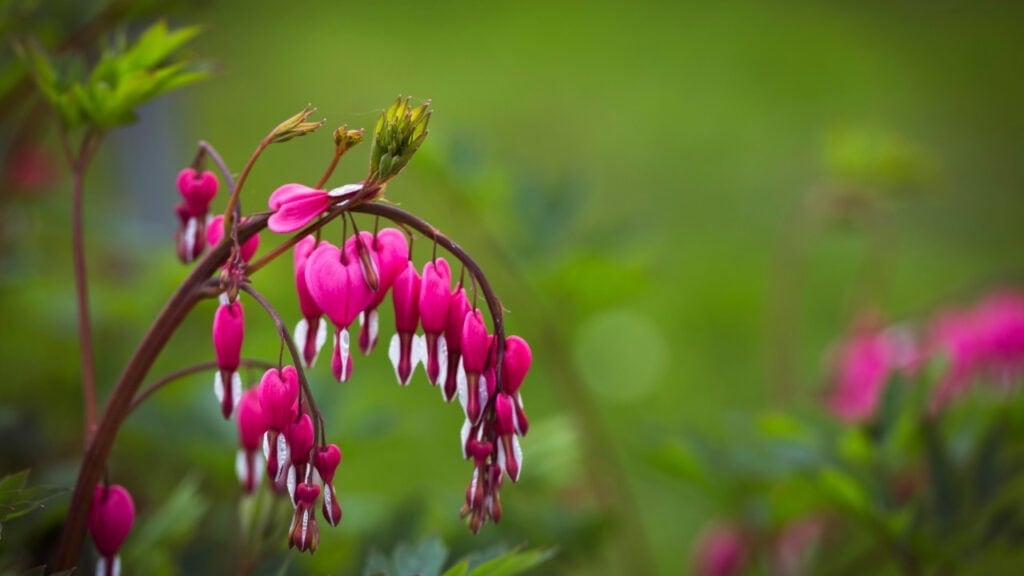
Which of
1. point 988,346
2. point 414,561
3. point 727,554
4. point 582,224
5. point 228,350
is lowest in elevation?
point 727,554

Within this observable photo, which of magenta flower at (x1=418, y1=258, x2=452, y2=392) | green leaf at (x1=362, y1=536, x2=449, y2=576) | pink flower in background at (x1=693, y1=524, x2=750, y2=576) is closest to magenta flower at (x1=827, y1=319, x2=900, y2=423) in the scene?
pink flower in background at (x1=693, y1=524, x2=750, y2=576)

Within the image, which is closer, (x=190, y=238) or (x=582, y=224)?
(x=190, y=238)

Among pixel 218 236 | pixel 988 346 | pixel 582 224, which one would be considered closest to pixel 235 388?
pixel 218 236

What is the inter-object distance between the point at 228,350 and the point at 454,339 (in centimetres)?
15

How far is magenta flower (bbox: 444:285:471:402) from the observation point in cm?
69

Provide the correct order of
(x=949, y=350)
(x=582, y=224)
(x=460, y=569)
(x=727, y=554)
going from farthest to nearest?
(x=582, y=224) → (x=727, y=554) → (x=949, y=350) → (x=460, y=569)

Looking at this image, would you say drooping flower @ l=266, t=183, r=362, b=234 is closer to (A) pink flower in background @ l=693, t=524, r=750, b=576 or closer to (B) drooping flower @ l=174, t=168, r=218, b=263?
(B) drooping flower @ l=174, t=168, r=218, b=263

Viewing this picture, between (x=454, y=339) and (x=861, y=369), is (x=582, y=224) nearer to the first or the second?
(x=861, y=369)

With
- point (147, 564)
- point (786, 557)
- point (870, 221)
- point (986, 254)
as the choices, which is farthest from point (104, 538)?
point (986, 254)

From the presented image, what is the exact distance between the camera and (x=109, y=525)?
2.46ft

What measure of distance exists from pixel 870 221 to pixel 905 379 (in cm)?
60

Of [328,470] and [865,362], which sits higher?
[328,470]

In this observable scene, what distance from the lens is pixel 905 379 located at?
3.90ft

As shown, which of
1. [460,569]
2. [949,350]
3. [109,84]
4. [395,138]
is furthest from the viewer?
[949,350]
